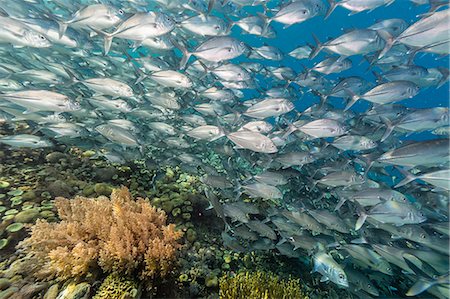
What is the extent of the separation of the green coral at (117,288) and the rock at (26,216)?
6.50ft

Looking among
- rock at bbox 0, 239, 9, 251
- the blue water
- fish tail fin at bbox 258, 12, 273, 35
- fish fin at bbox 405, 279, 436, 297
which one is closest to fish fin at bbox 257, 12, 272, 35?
fish tail fin at bbox 258, 12, 273, 35

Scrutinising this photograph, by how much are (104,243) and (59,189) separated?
2.46 meters

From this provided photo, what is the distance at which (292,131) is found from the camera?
19.8 ft

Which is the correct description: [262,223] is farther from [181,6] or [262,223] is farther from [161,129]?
[181,6]

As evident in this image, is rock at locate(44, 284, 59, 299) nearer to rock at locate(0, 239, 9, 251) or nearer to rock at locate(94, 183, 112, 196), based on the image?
rock at locate(0, 239, 9, 251)

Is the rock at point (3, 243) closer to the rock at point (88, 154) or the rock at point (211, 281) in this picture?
the rock at point (211, 281)

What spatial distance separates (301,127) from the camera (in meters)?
5.66

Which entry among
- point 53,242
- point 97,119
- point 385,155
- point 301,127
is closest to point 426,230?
point 385,155

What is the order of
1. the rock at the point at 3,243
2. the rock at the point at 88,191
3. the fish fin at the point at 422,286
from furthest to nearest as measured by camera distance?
1. the rock at the point at 88,191
2. the fish fin at the point at 422,286
3. the rock at the point at 3,243

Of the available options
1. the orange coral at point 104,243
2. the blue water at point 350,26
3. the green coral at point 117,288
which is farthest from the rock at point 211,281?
the blue water at point 350,26

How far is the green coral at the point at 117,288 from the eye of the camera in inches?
121

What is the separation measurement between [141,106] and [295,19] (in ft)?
14.6

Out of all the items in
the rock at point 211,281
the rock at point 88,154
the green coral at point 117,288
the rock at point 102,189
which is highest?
the rock at point 88,154

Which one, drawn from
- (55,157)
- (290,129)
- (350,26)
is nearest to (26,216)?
(55,157)
